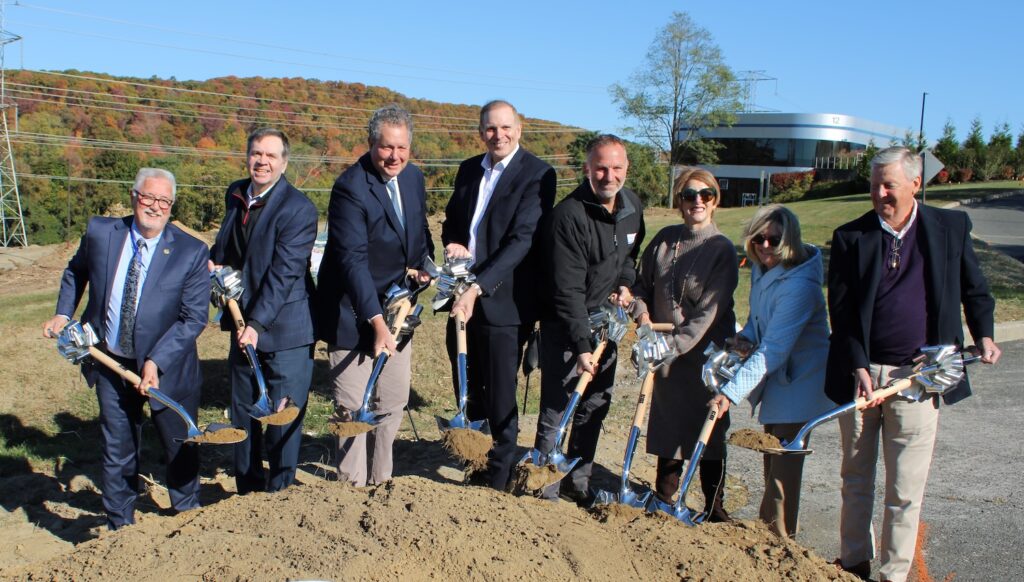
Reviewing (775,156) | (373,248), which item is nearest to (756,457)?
(373,248)

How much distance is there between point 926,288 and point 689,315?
3.59 ft

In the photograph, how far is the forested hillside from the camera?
36.4 metres

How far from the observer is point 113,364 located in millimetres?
3832

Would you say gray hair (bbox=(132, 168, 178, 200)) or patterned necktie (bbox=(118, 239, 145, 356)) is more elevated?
gray hair (bbox=(132, 168, 178, 200))

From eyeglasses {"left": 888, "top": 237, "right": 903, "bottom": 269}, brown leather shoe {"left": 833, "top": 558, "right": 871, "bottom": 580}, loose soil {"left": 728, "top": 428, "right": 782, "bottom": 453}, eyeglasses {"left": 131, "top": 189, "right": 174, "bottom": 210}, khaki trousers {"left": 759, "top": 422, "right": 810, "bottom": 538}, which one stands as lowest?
brown leather shoe {"left": 833, "top": 558, "right": 871, "bottom": 580}

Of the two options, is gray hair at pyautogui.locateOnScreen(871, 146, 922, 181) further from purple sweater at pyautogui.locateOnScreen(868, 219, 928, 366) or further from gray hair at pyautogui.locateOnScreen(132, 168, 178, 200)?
gray hair at pyautogui.locateOnScreen(132, 168, 178, 200)

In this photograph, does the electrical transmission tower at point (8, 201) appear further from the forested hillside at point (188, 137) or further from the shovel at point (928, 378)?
the shovel at point (928, 378)

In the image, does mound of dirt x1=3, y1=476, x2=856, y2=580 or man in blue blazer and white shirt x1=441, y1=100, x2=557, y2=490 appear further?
man in blue blazer and white shirt x1=441, y1=100, x2=557, y2=490

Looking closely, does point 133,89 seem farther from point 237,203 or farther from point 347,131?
point 237,203

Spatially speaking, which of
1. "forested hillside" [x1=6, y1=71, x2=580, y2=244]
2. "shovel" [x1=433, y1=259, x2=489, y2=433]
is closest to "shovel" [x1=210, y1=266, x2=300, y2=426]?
"shovel" [x1=433, y1=259, x2=489, y2=433]

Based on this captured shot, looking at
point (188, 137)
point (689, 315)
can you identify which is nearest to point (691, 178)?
point (689, 315)

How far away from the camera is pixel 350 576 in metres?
2.56

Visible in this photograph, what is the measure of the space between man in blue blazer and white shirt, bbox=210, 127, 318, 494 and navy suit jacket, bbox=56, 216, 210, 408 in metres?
0.19

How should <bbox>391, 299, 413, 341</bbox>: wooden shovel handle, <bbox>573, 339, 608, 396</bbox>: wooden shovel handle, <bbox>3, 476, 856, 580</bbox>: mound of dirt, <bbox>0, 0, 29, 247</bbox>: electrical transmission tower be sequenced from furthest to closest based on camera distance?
1. <bbox>0, 0, 29, 247</bbox>: electrical transmission tower
2. <bbox>391, 299, 413, 341</bbox>: wooden shovel handle
3. <bbox>573, 339, 608, 396</bbox>: wooden shovel handle
4. <bbox>3, 476, 856, 580</bbox>: mound of dirt
